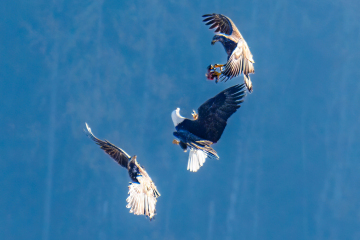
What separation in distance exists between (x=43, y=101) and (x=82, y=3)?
3.99m

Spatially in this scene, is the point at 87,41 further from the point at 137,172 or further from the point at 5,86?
the point at 137,172

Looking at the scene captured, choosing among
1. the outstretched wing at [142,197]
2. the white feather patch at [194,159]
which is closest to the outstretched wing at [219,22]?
the white feather patch at [194,159]

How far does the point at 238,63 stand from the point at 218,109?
170 centimetres

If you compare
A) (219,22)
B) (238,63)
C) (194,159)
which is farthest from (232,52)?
(194,159)

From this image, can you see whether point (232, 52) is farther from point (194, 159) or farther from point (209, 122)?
point (194, 159)

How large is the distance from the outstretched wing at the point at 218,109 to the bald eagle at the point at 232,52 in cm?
43

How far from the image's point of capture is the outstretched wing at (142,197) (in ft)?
54.7

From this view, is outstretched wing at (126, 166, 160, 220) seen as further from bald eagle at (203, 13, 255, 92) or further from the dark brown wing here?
bald eagle at (203, 13, 255, 92)

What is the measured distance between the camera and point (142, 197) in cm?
1694

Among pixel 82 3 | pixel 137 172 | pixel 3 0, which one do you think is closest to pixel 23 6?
pixel 3 0

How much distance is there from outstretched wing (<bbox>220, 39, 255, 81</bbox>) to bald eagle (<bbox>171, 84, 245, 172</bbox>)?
0.84 m

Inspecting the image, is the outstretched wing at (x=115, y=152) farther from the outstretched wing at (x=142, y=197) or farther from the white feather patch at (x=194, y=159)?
the white feather patch at (x=194, y=159)

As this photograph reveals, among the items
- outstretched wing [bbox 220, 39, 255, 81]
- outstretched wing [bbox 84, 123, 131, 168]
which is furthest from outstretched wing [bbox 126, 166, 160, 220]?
outstretched wing [bbox 220, 39, 255, 81]

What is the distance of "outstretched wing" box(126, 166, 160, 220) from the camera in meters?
16.7
